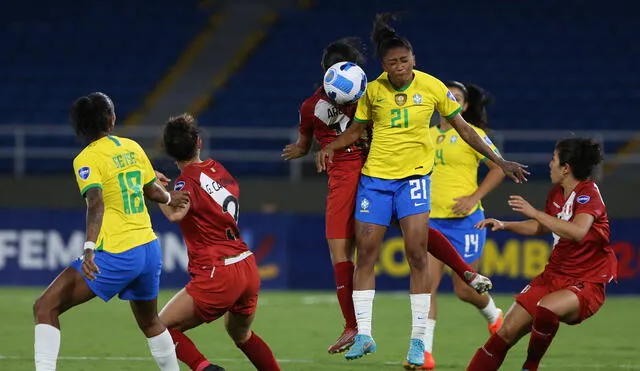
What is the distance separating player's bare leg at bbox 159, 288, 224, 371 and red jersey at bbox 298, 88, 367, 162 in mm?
1573

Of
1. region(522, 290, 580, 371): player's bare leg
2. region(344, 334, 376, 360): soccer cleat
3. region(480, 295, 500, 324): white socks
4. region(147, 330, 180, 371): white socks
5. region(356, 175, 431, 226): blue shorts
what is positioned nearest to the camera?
region(147, 330, 180, 371): white socks

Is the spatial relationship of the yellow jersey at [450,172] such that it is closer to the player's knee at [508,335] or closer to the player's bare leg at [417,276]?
the player's bare leg at [417,276]

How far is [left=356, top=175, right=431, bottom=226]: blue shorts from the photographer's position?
8289 mm

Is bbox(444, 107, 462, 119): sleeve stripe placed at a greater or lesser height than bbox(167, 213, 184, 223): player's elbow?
greater

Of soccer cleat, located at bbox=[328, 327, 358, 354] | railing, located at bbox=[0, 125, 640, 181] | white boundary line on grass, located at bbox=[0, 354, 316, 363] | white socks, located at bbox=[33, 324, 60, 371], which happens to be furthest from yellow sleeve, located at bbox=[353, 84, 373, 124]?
railing, located at bbox=[0, 125, 640, 181]

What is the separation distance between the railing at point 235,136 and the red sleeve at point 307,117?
9885 millimetres

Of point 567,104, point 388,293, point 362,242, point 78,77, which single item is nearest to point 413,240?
point 362,242

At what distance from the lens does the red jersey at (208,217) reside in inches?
301

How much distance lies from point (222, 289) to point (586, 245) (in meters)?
2.36

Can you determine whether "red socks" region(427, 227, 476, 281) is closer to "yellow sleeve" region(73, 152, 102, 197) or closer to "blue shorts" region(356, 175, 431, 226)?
"blue shorts" region(356, 175, 431, 226)

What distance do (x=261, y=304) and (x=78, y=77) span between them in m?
9.40

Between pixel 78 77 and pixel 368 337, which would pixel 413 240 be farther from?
pixel 78 77

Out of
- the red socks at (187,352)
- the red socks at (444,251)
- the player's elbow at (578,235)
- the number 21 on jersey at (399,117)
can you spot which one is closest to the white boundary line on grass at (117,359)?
the red socks at (444,251)

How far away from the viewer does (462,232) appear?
10055 mm
